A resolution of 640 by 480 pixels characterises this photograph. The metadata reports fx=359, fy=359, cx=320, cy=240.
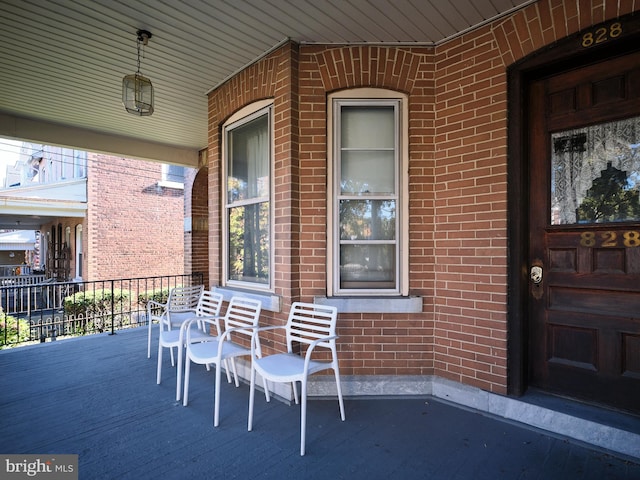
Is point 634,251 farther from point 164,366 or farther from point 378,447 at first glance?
point 164,366

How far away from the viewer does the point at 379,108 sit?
329 cm

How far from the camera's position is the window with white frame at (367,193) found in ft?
10.5

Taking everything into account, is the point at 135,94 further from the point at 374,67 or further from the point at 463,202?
the point at 463,202

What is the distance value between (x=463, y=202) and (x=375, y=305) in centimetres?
114

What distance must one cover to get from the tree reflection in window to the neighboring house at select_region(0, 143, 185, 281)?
11.1 metres

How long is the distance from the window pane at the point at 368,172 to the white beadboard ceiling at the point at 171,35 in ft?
3.20

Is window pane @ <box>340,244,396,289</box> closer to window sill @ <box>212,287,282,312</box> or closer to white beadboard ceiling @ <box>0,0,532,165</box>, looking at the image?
window sill @ <box>212,287,282,312</box>

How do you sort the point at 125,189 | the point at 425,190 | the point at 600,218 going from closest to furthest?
1. the point at 600,218
2. the point at 425,190
3. the point at 125,189

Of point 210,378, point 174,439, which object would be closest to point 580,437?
point 174,439


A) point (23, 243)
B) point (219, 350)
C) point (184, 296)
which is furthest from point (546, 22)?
point (23, 243)

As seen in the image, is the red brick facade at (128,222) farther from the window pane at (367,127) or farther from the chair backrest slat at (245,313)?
the window pane at (367,127)

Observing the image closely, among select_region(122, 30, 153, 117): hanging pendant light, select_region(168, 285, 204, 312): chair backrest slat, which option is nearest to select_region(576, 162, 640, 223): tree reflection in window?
select_region(122, 30, 153, 117): hanging pendant light

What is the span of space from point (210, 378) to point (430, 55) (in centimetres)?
376

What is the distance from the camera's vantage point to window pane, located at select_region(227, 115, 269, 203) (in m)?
3.66
